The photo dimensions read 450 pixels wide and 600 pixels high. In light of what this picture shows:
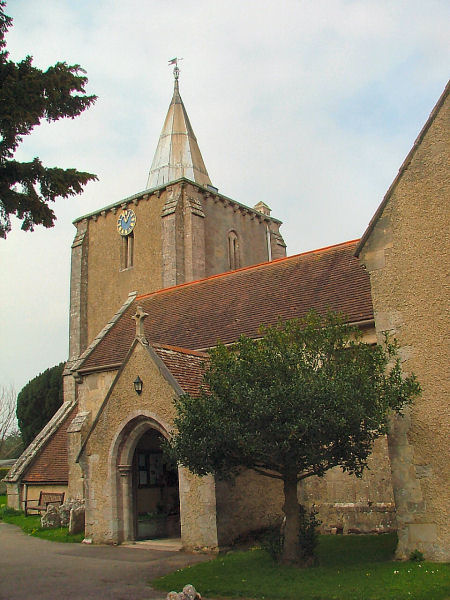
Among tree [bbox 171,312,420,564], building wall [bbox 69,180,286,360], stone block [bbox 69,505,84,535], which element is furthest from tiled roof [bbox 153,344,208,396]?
building wall [bbox 69,180,286,360]

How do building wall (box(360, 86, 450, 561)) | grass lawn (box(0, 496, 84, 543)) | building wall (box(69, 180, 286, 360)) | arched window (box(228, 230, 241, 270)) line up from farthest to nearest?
1. arched window (box(228, 230, 241, 270))
2. building wall (box(69, 180, 286, 360))
3. grass lawn (box(0, 496, 84, 543))
4. building wall (box(360, 86, 450, 561))

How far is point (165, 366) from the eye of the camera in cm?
1375

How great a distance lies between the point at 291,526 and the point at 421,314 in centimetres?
434

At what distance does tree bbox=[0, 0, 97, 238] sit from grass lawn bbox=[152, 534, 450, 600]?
7076 millimetres

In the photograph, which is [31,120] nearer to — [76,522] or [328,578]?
[328,578]

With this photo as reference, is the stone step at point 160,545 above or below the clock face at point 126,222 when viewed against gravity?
below

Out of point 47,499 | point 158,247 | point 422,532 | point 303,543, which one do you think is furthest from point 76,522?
point 158,247

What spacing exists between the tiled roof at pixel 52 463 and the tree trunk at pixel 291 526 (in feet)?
60.8

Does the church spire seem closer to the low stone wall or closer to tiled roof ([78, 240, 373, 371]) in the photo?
tiled roof ([78, 240, 373, 371])

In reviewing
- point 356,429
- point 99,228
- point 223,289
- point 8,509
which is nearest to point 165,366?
point 356,429

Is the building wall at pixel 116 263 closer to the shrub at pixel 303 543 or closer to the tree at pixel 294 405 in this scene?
the tree at pixel 294 405

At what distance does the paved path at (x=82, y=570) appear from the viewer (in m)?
9.26

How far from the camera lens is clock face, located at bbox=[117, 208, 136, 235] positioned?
33.5 meters

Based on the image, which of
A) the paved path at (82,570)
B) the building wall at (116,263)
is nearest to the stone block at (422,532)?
the paved path at (82,570)
